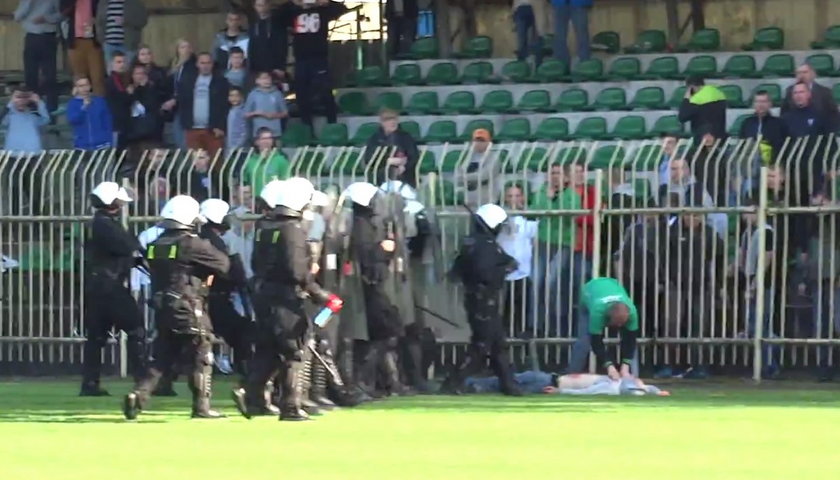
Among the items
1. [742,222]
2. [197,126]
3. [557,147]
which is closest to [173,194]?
[197,126]

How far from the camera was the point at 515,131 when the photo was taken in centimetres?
2458

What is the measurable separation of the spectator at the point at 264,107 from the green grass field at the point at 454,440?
5999mm

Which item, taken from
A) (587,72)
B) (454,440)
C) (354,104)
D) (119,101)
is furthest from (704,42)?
(454,440)

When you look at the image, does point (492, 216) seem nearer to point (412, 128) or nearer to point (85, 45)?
point (412, 128)

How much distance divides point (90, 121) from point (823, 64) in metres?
9.15

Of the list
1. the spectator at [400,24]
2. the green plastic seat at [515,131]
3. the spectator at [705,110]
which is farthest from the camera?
the spectator at [400,24]

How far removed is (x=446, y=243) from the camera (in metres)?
20.9

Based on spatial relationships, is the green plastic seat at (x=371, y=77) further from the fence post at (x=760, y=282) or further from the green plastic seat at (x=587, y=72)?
the fence post at (x=760, y=282)

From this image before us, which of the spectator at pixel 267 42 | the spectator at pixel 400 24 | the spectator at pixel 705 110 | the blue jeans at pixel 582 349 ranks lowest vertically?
the blue jeans at pixel 582 349

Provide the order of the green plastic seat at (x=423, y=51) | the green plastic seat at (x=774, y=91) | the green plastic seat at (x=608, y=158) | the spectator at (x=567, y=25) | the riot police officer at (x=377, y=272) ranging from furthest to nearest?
the green plastic seat at (x=423, y=51) < the spectator at (x=567, y=25) < the green plastic seat at (x=774, y=91) < the green plastic seat at (x=608, y=158) < the riot police officer at (x=377, y=272)

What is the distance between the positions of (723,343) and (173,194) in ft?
20.8

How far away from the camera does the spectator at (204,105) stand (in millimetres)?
24219

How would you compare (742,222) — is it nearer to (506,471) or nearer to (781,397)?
(781,397)

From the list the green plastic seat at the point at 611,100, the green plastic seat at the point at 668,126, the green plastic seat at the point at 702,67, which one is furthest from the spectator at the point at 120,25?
the green plastic seat at the point at 702,67
